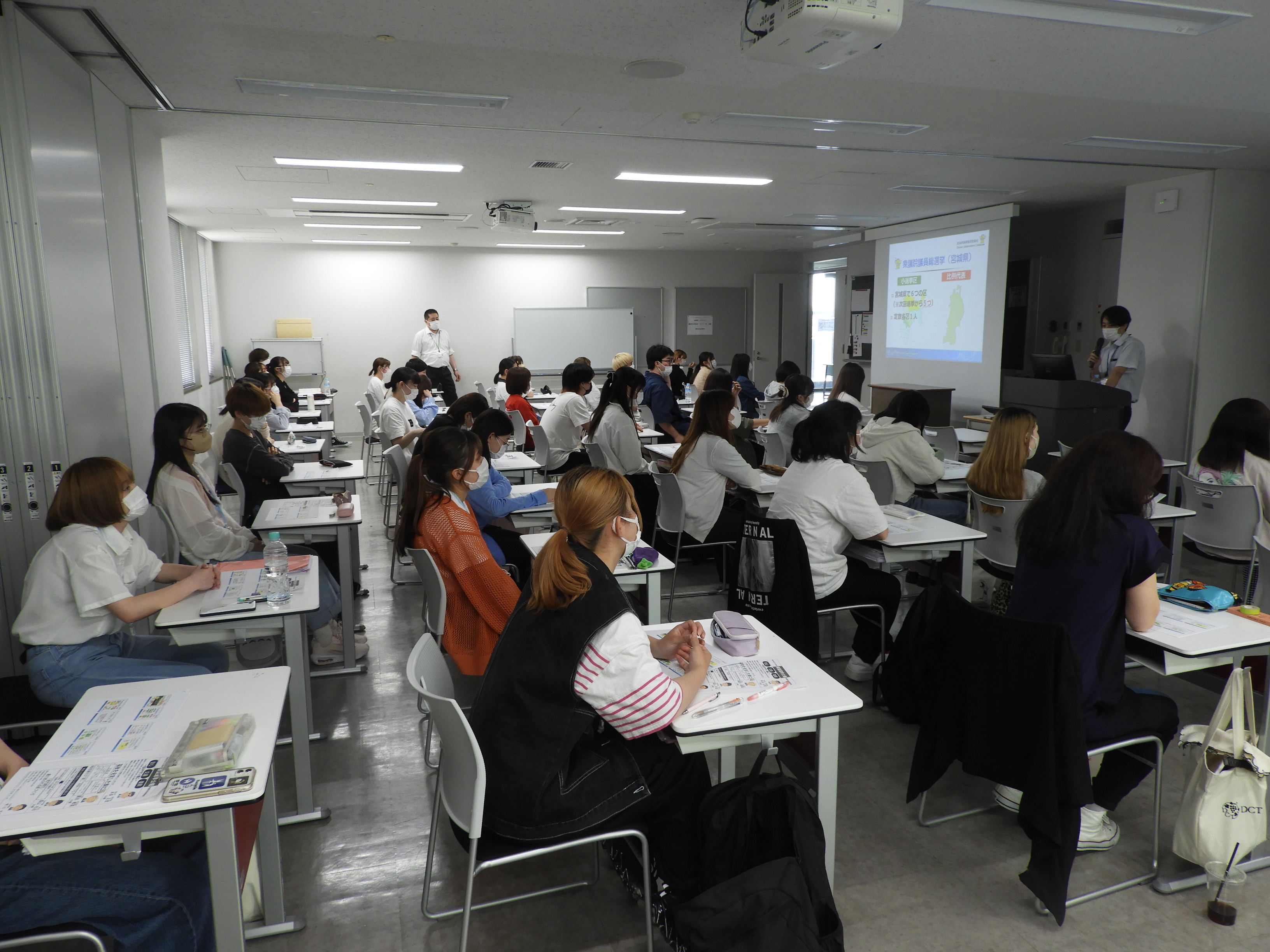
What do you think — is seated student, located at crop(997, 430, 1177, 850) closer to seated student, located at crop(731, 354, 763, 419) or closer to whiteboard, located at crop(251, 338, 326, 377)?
seated student, located at crop(731, 354, 763, 419)

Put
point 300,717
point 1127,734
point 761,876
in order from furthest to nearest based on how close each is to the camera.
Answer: point 300,717, point 1127,734, point 761,876

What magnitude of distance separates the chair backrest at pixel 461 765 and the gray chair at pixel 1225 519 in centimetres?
394

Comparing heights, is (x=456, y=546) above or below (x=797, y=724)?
above

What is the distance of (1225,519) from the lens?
4.20m

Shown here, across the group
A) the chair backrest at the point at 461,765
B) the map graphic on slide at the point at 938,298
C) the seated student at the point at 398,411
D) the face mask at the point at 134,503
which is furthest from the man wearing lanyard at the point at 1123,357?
the face mask at the point at 134,503

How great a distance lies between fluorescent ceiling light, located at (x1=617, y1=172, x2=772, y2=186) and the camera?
6898mm

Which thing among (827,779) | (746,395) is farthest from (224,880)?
(746,395)

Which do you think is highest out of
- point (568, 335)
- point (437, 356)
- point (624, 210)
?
point (624, 210)

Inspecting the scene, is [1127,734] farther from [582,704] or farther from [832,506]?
[582,704]

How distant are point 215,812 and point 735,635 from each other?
133cm

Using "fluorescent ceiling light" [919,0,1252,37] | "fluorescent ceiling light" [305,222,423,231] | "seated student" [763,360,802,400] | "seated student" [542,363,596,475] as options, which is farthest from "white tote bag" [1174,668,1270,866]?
"fluorescent ceiling light" [305,222,423,231]

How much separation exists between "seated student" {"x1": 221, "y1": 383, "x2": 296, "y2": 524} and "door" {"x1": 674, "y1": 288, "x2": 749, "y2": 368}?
10.2m

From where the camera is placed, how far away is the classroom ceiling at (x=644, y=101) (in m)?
3.46

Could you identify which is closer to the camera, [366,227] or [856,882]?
[856,882]
